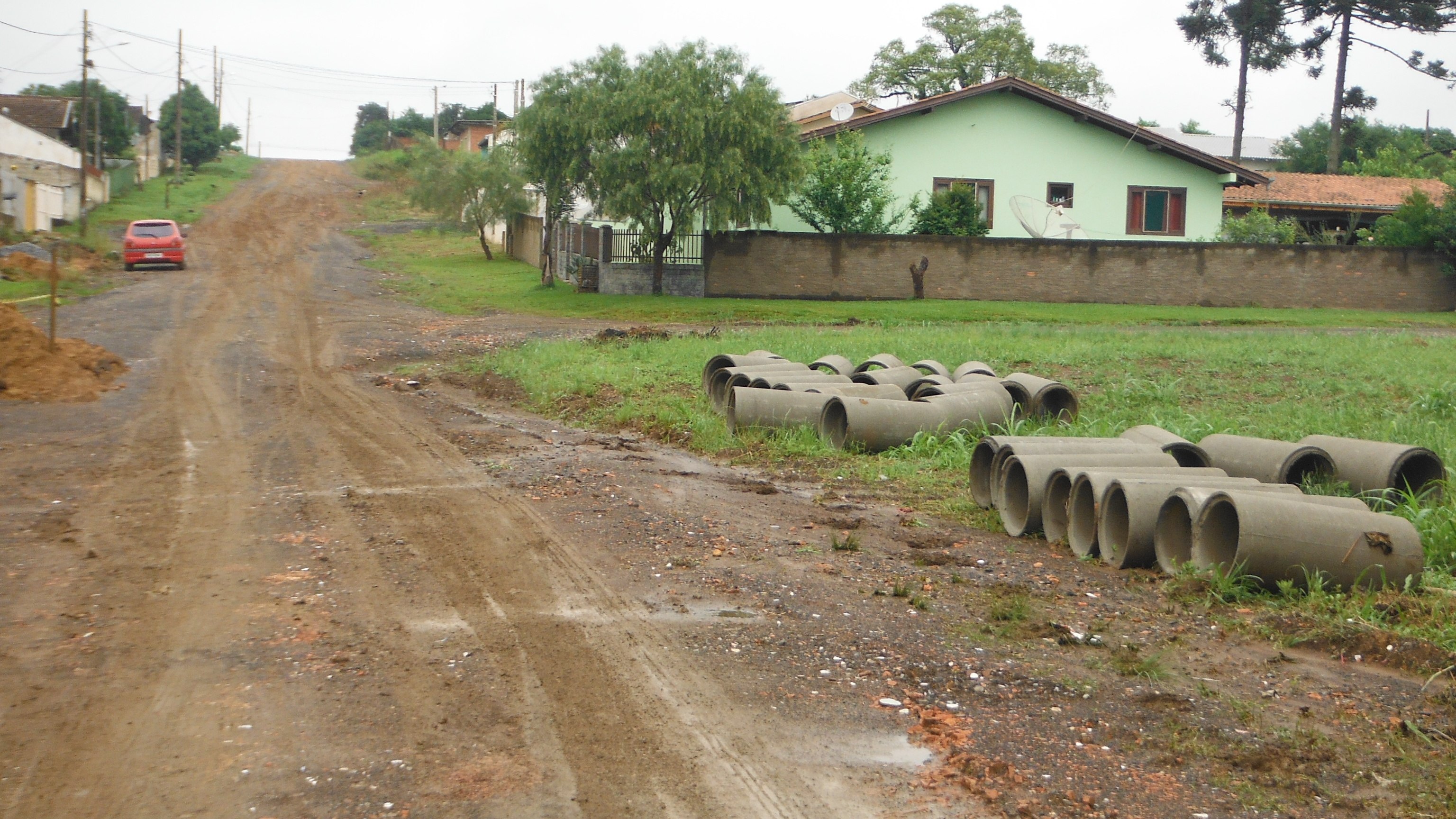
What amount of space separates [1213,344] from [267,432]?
1565 cm

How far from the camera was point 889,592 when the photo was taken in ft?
25.0

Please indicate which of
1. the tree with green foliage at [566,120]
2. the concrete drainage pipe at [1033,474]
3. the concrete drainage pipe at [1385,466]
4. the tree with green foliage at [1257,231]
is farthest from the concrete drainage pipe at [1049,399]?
the tree with green foliage at [1257,231]

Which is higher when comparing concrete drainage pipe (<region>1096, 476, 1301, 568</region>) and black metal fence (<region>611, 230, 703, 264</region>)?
black metal fence (<region>611, 230, 703, 264</region>)

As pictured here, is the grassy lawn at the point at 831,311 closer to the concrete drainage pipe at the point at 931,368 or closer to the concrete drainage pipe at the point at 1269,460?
the concrete drainage pipe at the point at 931,368

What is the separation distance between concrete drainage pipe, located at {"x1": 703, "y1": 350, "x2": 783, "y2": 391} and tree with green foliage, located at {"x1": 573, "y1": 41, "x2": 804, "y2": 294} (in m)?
13.7

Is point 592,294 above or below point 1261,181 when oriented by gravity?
below

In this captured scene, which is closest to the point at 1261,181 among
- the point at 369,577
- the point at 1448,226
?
the point at 1448,226

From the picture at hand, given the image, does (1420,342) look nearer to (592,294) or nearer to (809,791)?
(592,294)

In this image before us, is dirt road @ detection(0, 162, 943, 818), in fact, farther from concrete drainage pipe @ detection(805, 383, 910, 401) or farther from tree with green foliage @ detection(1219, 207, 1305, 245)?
Answer: tree with green foliage @ detection(1219, 207, 1305, 245)

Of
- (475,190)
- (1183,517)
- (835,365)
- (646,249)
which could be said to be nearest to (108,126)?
(475,190)

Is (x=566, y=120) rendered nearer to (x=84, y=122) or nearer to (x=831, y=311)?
(x=831, y=311)

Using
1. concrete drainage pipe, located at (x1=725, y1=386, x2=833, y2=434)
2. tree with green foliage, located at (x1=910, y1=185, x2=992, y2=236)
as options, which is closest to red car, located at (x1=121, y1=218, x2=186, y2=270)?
tree with green foliage, located at (x1=910, y1=185, x2=992, y2=236)

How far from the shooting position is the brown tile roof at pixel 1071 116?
34.9m

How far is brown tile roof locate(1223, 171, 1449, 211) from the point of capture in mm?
43844
